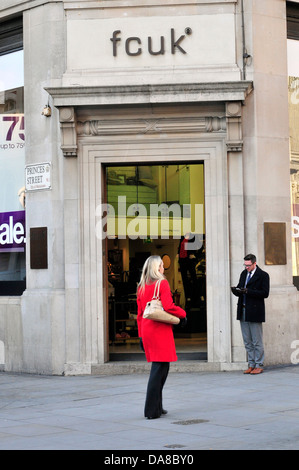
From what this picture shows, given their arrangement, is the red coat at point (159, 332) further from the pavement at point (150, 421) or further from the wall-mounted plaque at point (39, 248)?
the wall-mounted plaque at point (39, 248)

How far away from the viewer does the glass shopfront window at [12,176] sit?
1476 cm

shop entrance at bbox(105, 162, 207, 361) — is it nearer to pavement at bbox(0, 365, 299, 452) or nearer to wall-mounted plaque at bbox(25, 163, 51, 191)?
wall-mounted plaque at bbox(25, 163, 51, 191)

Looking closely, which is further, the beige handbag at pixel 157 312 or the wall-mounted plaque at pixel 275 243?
the wall-mounted plaque at pixel 275 243

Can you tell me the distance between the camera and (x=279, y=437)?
24.7 feet

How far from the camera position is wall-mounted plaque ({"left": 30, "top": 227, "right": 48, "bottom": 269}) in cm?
1391

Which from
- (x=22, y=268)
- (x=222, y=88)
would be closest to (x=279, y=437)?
(x=222, y=88)

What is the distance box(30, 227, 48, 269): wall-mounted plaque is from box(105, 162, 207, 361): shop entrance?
3.68ft

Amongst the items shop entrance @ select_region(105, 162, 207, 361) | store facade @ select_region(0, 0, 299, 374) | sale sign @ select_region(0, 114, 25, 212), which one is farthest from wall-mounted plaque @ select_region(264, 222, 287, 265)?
sale sign @ select_region(0, 114, 25, 212)

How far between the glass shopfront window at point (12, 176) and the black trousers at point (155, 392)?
609cm

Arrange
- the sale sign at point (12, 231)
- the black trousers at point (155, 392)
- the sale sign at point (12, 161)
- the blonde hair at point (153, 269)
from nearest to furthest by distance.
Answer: the black trousers at point (155, 392) < the blonde hair at point (153, 269) < the sale sign at point (12, 231) < the sale sign at point (12, 161)

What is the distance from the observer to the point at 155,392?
888 centimetres

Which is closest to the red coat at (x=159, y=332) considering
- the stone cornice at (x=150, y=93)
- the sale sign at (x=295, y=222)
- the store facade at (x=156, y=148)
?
the store facade at (x=156, y=148)

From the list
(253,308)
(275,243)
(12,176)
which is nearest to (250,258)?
(253,308)
